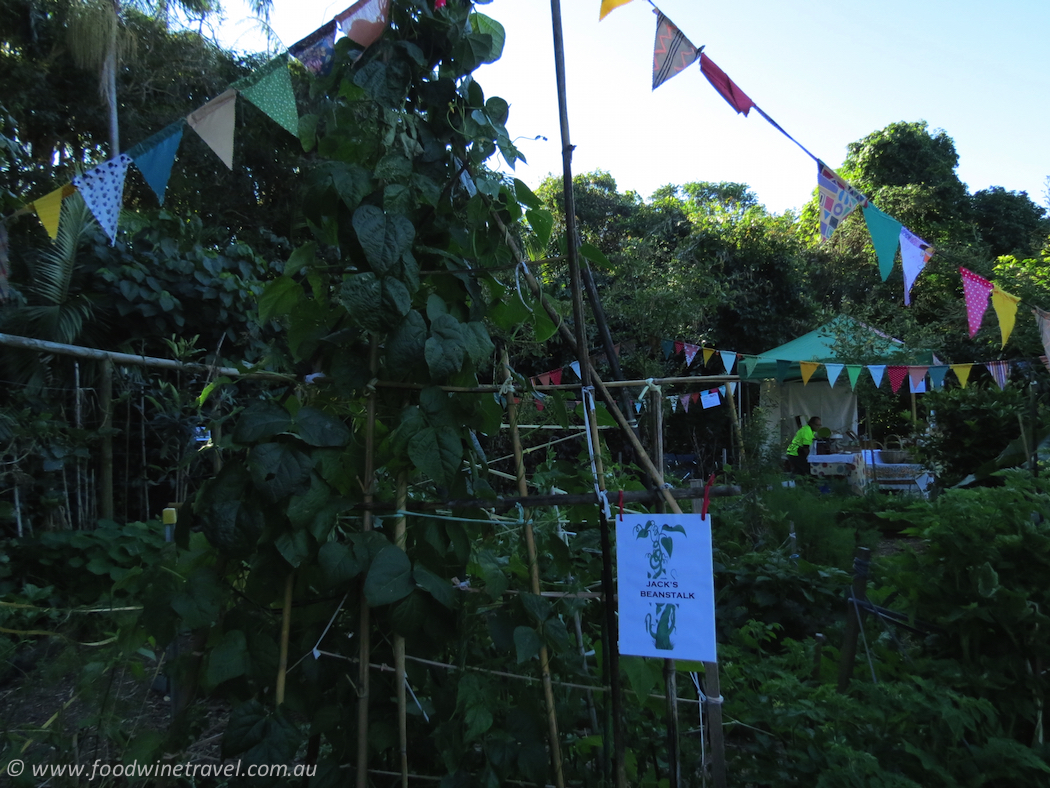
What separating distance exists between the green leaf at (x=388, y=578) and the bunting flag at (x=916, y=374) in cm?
872

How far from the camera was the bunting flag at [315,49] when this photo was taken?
2057mm

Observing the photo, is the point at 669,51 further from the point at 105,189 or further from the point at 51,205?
the point at 51,205

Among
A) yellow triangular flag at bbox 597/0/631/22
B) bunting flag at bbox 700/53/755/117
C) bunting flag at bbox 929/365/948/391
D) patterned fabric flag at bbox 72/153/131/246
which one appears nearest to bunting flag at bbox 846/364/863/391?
bunting flag at bbox 929/365/948/391

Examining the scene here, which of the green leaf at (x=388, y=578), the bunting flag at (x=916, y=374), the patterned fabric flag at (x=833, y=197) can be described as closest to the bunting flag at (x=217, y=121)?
the green leaf at (x=388, y=578)

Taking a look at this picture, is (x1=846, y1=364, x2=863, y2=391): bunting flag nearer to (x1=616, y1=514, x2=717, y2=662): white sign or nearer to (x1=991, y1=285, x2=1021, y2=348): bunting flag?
(x1=991, y1=285, x2=1021, y2=348): bunting flag

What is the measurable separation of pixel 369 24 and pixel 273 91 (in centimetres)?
59

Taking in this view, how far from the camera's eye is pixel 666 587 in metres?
1.37

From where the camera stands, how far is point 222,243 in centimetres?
660

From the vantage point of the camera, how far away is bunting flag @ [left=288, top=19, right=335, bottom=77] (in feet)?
6.75

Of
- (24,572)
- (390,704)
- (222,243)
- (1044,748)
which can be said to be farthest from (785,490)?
(222,243)

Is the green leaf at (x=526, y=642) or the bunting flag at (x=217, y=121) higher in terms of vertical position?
the bunting flag at (x=217, y=121)

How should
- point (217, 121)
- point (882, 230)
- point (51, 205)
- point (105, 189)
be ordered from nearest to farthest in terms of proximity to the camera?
1. point (217, 121)
2. point (105, 189)
3. point (51, 205)
4. point (882, 230)

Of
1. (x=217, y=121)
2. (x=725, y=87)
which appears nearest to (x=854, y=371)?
(x=725, y=87)

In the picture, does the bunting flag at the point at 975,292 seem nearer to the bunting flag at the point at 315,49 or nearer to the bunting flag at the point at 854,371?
the bunting flag at the point at 315,49
